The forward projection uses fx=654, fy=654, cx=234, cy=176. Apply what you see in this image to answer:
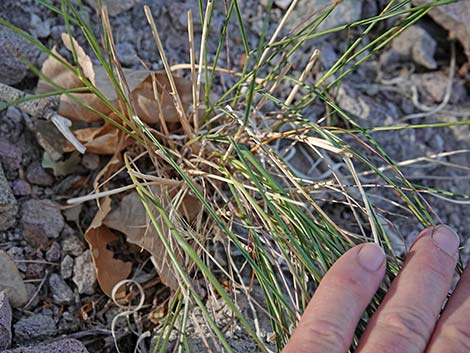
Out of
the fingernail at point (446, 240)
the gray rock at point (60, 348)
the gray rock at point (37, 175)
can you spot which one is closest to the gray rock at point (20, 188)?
the gray rock at point (37, 175)

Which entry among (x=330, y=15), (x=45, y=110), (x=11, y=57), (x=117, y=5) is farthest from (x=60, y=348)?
(x=330, y=15)

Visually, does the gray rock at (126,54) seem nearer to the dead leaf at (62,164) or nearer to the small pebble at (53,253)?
the dead leaf at (62,164)

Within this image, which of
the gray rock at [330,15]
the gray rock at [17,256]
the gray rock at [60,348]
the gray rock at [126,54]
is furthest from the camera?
the gray rock at [330,15]

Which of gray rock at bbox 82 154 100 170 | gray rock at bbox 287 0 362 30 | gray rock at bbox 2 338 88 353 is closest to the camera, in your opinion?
gray rock at bbox 2 338 88 353

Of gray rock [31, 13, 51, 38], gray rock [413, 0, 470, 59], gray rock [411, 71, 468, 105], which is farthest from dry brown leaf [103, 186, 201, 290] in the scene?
gray rock [413, 0, 470, 59]

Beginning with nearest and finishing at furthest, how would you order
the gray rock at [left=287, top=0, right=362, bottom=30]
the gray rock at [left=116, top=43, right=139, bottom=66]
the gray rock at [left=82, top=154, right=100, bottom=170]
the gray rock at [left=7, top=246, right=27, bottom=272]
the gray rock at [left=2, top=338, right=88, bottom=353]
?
the gray rock at [left=2, top=338, right=88, bottom=353]
the gray rock at [left=7, top=246, right=27, bottom=272]
the gray rock at [left=82, top=154, right=100, bottom=170]
the gray rock at [left=116, top=43, right=139, bottom=66]
the gray rock at [left=287, top=0, right=362, bottom=30]

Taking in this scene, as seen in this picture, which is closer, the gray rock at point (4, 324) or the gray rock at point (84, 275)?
the gray rock at point (4, 324)

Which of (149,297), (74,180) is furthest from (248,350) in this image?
(74,180)

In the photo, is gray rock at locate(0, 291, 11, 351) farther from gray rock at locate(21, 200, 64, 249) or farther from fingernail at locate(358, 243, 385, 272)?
fingernail at locate(358, 243, 385, 272)
